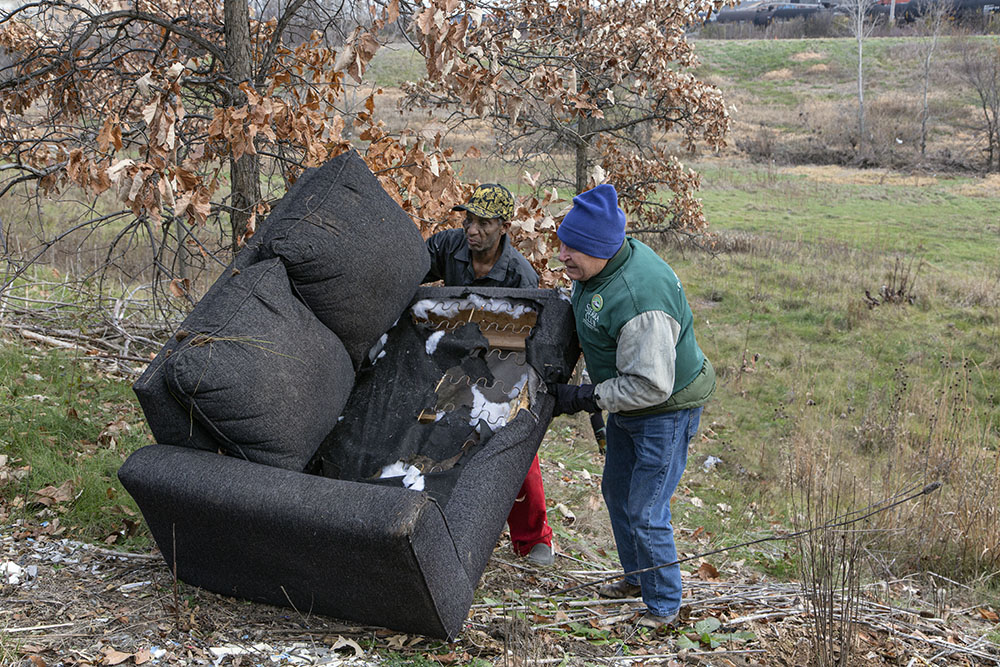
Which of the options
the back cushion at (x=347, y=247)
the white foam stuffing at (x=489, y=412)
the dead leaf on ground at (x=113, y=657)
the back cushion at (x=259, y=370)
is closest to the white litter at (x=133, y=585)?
the dead leaf on ground at (x=113, y=657)

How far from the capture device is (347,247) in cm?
373

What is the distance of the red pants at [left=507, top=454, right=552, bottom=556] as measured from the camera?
14.0 ft

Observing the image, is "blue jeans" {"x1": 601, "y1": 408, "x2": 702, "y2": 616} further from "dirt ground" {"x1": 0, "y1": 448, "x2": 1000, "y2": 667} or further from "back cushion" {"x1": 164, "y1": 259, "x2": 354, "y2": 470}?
"back cushion" {"x1": 164, "y1": 259, "x2": 354, "y2": 470}

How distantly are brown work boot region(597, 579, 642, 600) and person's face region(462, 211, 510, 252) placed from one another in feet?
6.23

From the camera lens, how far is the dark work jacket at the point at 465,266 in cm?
452

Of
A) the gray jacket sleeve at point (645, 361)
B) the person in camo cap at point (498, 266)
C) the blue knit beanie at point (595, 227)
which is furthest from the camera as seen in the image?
→ the person in camo cap at point (498, 266)

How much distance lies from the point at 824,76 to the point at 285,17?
135ft

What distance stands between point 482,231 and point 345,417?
4.07 feet

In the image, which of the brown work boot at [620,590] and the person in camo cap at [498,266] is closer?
the brown work boot at [620,590]

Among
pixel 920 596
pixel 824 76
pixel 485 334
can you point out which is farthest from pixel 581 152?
pixel 824 76

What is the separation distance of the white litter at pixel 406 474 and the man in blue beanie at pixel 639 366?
77cm

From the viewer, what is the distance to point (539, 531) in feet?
14.4

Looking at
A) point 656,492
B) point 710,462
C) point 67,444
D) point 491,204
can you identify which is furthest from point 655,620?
point 710,462

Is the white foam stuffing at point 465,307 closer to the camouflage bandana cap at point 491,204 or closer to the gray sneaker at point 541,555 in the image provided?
the camouflage bandana cap at point 491,204
